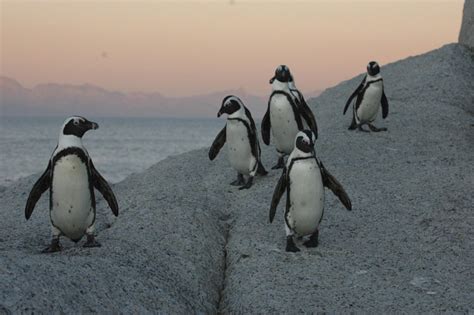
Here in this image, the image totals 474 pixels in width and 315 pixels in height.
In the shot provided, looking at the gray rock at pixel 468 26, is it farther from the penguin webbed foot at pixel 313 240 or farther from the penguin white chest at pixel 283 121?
the penguin webbed foot at pixel 313 240

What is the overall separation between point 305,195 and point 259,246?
76cm

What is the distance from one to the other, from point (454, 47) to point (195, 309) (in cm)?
1443

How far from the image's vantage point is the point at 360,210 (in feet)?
26.4

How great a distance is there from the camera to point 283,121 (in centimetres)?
902

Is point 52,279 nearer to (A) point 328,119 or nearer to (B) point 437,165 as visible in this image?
(B) point 437,165

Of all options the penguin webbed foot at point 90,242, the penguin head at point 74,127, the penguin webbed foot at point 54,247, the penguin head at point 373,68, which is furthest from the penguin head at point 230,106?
the penguin head at point 373,68

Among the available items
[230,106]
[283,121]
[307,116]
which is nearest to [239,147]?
[230,106]

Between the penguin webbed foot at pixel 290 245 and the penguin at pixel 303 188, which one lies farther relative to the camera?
the penguin webbed foot at pixel 290 245

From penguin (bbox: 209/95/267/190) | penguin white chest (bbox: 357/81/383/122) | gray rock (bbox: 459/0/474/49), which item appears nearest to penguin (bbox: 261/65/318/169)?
penguin (bbox: 209/95/267/190)

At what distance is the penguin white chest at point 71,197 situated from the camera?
19.6ft

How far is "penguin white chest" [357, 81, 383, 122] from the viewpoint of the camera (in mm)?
11727

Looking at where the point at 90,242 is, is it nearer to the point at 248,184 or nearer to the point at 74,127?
the point at 74,127

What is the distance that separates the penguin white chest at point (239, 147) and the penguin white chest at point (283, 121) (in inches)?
24.3

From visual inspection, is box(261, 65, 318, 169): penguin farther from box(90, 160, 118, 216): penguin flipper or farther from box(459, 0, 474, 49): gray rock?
box(459, 0, 474, 49): gray rock
